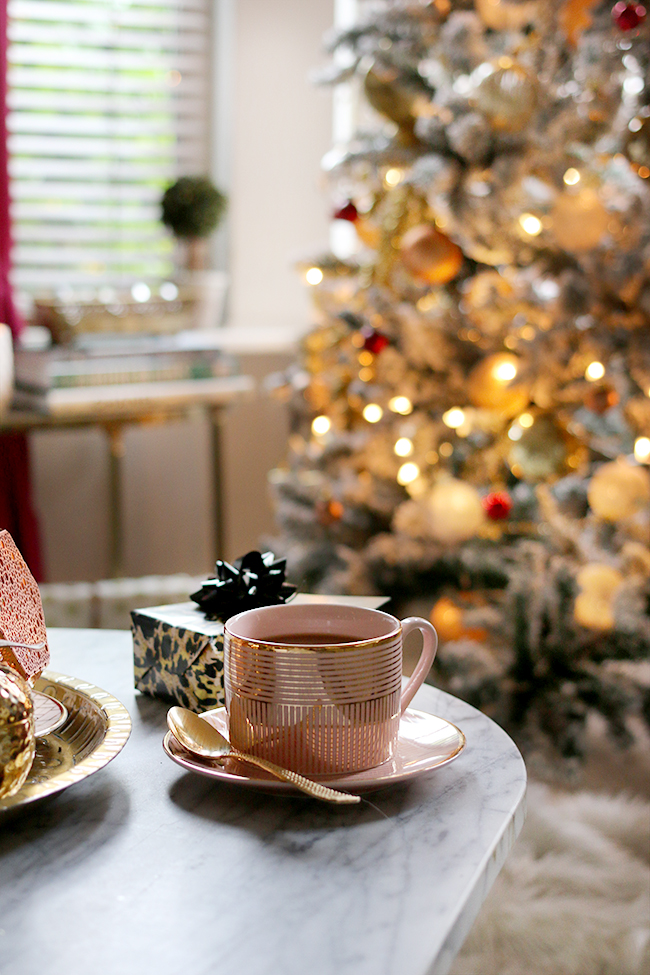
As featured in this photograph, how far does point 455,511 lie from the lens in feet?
5.27

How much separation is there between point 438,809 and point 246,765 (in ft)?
0.33

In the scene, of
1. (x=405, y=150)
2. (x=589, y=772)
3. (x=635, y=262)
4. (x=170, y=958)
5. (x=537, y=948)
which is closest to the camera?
(x=170, y=958)

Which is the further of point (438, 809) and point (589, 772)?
point (589, 772)

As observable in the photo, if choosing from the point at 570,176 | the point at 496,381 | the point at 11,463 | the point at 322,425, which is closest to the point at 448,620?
the point at 496,381

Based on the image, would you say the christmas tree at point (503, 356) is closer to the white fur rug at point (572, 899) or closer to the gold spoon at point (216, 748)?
the white fur rug at point (572, 899)

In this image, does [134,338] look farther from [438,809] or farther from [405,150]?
[438,809]

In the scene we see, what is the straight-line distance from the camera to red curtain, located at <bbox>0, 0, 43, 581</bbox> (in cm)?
207

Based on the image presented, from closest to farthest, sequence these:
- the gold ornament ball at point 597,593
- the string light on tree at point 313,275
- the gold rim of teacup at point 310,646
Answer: the gold rim of teacup at point 310,646 → the gold ornament ball at point 597,593 → the string light on tree at point 313,275

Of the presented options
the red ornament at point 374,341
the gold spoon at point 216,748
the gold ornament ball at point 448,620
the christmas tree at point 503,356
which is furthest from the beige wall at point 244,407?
→ the gold spoon at point 216,748

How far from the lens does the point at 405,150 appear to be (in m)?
1.71

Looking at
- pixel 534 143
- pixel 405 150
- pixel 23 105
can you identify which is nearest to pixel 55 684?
pixel 534 143

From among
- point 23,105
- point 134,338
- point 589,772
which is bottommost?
point 589,772

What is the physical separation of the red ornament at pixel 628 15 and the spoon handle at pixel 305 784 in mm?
1239

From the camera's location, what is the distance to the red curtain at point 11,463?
207 cm
